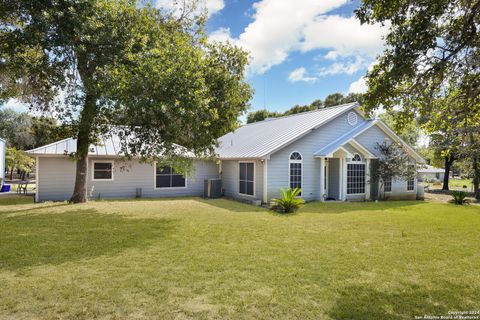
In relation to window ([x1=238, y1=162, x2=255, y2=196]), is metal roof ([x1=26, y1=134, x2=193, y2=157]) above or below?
above

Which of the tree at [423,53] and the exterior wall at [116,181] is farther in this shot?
the exterior wall at [116,181]

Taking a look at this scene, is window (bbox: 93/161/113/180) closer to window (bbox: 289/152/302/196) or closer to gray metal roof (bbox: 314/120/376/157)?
window (bbox: 289/152/302/196)

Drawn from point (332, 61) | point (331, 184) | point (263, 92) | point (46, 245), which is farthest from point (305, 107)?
point (46, 245)

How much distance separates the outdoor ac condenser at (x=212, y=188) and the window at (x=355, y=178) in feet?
25.1

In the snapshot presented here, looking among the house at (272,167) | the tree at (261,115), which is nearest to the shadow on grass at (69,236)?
the house at (272,167)

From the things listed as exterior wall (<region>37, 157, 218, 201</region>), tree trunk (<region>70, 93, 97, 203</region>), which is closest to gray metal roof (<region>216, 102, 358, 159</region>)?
exterior wall (<region>37, 157, 218, 201</region>)

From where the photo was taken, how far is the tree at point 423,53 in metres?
5.67

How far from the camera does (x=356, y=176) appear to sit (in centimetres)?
1756

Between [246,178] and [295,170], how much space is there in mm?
2784

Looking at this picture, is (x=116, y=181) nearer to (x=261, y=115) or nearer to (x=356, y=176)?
(x=356, y=176)

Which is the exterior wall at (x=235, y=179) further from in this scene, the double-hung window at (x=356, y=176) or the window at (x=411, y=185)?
the window at (x=411, y=185)

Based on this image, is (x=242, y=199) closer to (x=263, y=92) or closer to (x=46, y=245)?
(x=46, y=245)

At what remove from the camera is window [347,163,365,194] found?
1731 centimetres

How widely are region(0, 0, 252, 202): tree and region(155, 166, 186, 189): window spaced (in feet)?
20.0
